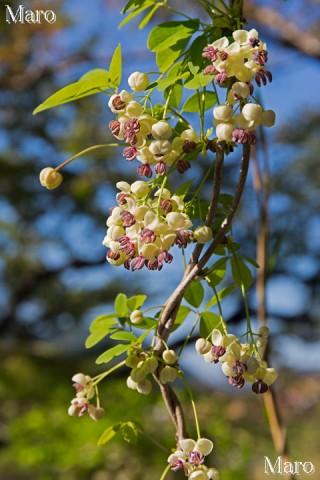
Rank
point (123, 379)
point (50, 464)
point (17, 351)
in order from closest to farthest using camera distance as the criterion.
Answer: point (50, 464) → point (123, 379) → point (17, 351)

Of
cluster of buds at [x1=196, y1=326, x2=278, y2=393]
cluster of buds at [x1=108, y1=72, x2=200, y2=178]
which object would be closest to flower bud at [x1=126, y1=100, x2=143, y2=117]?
cluster of buds at [x1=108, y1=72, x2=200, y2=178]

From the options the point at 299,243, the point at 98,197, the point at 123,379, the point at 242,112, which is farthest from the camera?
the point at 98,197

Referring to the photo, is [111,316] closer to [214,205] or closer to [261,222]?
[214,205]

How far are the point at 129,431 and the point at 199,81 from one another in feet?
0.63

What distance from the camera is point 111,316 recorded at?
333 millimetres

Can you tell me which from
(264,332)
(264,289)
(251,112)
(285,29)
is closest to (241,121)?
(251,112)

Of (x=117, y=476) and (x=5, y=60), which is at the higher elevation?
(x=5, y=60)

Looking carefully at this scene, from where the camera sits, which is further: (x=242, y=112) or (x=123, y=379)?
(x=123, y=379)

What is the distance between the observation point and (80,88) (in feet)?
0.92

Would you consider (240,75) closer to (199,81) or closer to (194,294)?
(199,81)

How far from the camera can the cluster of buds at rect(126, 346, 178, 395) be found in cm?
27

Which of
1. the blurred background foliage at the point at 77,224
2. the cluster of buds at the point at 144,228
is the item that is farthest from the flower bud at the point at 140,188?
the blurred background foliage at the point at 77,224

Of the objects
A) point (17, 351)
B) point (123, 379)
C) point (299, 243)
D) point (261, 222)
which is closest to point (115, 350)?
point (261, 222)

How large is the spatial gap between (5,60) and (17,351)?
142 centimetres
